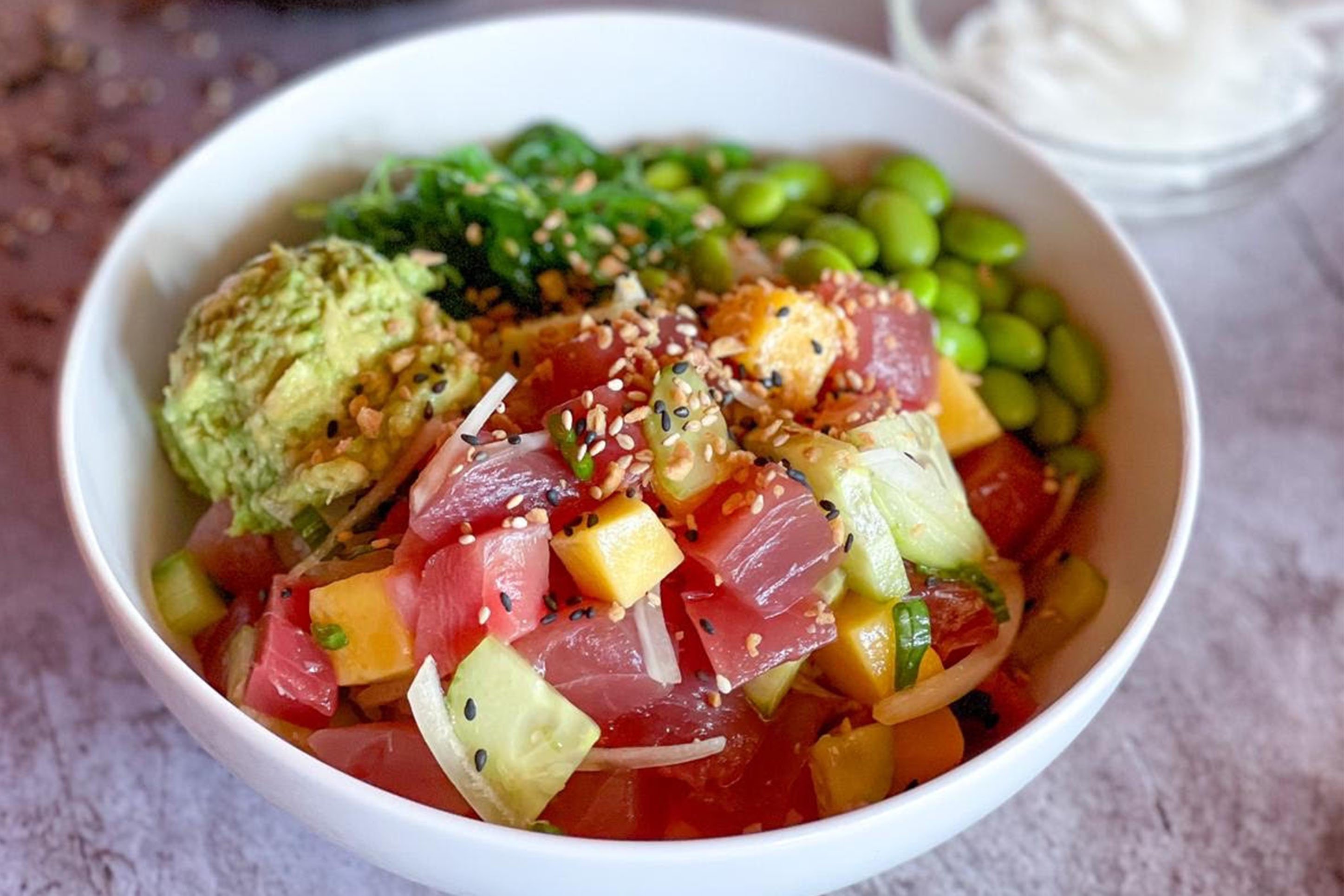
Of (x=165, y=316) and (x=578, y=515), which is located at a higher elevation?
(x=165, y=316)

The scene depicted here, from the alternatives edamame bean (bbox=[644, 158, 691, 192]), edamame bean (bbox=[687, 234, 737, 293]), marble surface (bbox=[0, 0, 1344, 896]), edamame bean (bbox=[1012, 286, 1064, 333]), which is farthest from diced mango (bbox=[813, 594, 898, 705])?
edamame bean (bbox=[644, 158, 691, 192])

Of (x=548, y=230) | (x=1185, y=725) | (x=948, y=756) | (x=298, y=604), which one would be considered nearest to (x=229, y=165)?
(x=548, y=230)

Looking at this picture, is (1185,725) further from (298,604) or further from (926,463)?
(298,604)

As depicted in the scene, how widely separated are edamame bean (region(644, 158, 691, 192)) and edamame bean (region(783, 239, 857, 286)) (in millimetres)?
340

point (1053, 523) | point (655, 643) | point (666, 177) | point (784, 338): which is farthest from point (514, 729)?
point (666, 177)

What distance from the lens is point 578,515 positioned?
1541 mm

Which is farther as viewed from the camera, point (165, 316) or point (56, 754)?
point (165, 316)

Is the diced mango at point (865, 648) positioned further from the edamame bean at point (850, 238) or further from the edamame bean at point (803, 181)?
the edamame bean at point (803, 181)

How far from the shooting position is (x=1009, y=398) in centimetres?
203

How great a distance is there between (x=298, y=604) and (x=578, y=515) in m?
0.38

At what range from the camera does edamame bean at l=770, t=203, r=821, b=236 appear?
2.22 m

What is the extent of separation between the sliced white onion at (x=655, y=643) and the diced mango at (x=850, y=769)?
0.21 m

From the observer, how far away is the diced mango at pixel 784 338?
1.76 m

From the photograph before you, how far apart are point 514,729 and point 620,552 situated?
0.24 metres
